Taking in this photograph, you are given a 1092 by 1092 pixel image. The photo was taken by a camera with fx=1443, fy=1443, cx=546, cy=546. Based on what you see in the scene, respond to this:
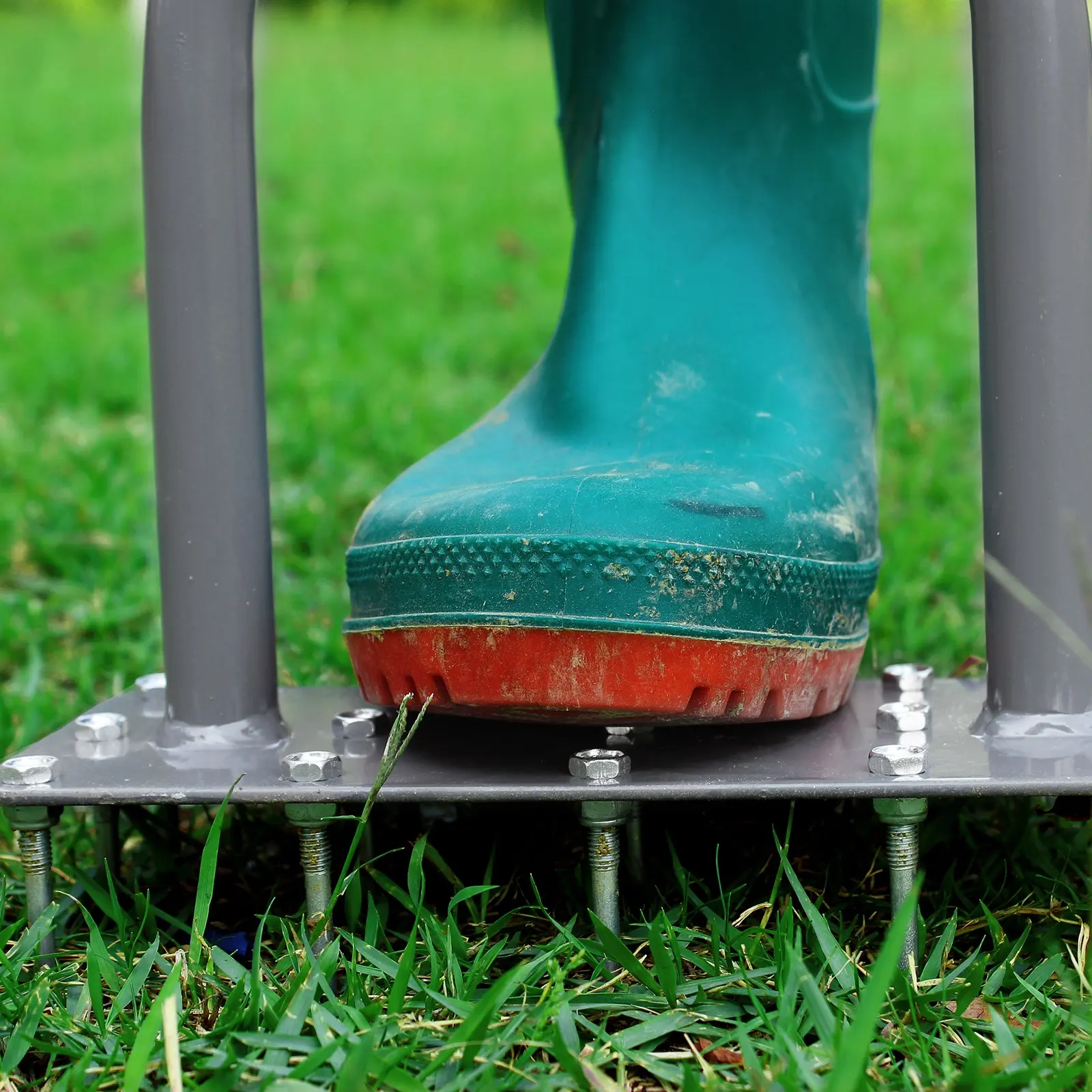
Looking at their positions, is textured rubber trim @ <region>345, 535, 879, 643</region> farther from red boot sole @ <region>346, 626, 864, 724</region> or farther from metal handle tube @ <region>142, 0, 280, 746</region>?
metal handle tube @ <region>142, 0, 280, 746</region>

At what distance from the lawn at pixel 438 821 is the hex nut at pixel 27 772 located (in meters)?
0.10

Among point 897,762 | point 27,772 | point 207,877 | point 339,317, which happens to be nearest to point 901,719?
point 897,762

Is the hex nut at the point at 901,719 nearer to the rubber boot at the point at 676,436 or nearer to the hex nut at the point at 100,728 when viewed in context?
the rubber boot at the point at 676,436

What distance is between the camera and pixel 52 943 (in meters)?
1.04

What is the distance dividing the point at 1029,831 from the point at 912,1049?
35cm

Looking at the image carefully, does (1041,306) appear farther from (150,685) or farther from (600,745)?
(150,685)

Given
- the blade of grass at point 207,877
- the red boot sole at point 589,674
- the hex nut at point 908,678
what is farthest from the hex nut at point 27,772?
the hex nut at point 908,678

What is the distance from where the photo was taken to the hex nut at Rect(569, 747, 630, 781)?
0.98 m

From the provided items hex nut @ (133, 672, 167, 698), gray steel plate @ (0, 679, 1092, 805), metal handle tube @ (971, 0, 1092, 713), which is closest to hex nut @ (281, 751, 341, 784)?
gray steel plate @ (0, 679, 1092, 805)

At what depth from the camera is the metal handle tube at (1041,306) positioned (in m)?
1.01

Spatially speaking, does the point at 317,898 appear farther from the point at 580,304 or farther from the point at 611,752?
the point at 580,304

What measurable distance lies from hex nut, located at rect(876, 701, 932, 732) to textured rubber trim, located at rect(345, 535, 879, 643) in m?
0.12

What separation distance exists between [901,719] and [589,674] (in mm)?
285

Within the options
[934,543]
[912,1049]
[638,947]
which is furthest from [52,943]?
[934,543]
